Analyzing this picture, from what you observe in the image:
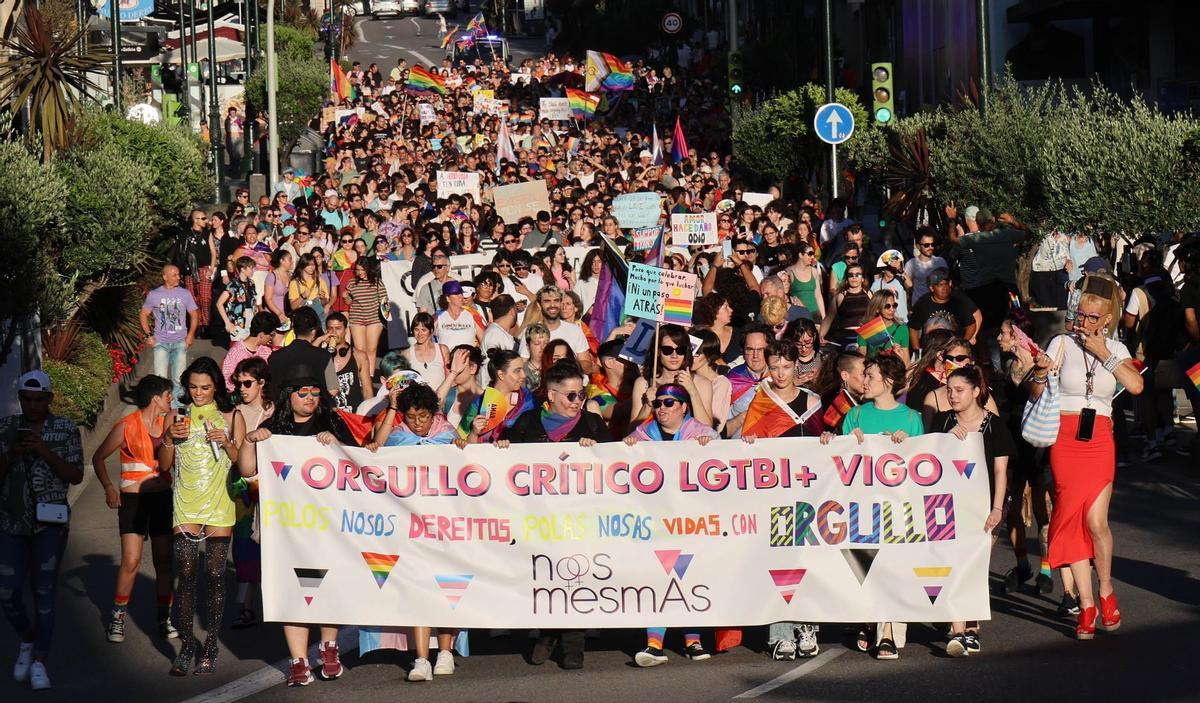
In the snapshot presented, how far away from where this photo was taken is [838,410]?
11062mm

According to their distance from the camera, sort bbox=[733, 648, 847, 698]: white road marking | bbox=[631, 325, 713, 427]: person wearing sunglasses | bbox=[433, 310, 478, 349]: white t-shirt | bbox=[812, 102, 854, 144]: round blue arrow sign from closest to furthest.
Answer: bbox=[733, 648, 847, 698]: white road marking → bbox=[631, 325, 713, 427]: person wearing sunglasses → bbox=[433, 310, 478, 349]: white t-shirt → bbox=[812, 102, 854, 144]: round blue arrow sign

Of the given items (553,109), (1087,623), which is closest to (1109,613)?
(1087,623)

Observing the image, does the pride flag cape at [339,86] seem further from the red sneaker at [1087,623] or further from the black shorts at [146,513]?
the red sneaker at [1087,623]

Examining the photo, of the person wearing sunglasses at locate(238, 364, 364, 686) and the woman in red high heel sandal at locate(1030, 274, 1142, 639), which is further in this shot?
the woman in red high heel sandal at locate(1030, 274, 1142, 639)

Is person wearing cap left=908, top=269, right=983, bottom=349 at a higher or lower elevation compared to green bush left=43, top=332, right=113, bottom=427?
higher

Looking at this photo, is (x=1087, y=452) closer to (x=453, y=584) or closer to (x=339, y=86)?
(x=453, y=584)

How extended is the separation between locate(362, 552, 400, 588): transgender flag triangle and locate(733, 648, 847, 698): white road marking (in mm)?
1904

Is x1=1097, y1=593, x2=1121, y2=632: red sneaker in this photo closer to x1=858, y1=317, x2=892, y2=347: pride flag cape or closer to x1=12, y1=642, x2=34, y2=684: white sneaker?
x1=858, y1=317, x2=892, y2=347: pride flag cape

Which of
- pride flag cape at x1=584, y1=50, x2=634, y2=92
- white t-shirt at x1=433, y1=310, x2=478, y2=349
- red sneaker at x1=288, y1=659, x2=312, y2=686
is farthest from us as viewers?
pride flag cape at x1=584, y1=50, x2=634, y2=92

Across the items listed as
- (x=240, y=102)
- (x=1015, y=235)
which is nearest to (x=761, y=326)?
(x=1015, y=235)

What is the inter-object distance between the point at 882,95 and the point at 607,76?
2168cm

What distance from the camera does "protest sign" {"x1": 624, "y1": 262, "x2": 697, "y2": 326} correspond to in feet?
43.0

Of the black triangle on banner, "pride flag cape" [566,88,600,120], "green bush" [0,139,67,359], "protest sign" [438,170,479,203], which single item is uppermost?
"pride flag cape" [566,88,600,120]

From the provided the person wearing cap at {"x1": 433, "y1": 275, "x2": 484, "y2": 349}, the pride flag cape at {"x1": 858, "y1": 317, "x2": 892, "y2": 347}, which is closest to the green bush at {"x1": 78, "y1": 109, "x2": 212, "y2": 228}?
the person wearing cap at {"x1": 433, "y1": 275, "x2": 484, "y2": 349}
